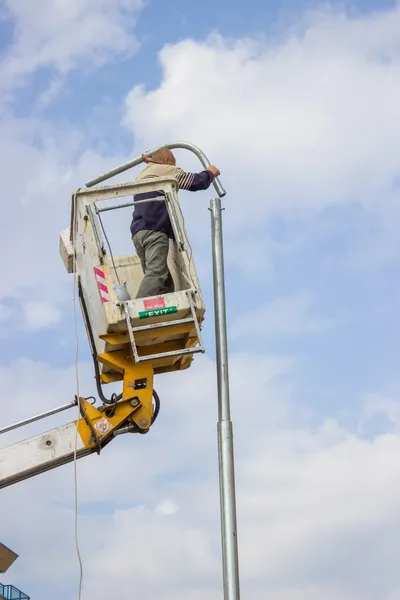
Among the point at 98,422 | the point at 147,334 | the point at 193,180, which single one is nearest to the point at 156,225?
the point at 193,180

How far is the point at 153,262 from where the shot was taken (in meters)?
9.47

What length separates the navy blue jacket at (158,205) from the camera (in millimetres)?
9578

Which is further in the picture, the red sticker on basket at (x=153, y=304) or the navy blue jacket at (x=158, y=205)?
the navy blue jacket at (x=158, y=205)

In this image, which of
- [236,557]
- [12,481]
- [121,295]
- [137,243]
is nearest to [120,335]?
[121,295]

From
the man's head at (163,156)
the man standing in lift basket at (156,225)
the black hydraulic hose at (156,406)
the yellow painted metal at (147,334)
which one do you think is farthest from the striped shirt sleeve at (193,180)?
the black hydraulic hose at (156,406)

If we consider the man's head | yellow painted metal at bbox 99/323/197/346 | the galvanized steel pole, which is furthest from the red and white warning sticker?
the man's head

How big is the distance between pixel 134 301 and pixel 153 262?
0.67 metres

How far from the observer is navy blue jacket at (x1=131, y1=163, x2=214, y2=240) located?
31.4 feet

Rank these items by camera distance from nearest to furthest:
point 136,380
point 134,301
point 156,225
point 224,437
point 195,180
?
point 224,437, point 134,301, point 136,380, point 156,225, point 195,180

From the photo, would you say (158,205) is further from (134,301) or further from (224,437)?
(224,437)

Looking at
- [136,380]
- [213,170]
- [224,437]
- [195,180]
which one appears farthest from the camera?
[213,170]

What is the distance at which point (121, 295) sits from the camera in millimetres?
9039

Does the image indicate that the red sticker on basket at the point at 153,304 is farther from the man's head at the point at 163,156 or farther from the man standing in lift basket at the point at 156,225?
the man's head at the point at 163,156

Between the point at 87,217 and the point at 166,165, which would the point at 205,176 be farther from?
the point at 87,217
